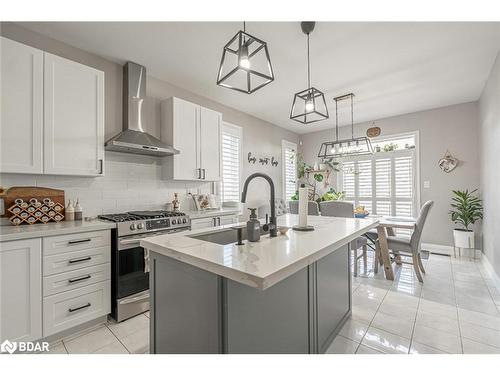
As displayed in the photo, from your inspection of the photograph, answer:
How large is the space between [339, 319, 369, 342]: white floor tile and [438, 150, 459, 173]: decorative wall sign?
377cm

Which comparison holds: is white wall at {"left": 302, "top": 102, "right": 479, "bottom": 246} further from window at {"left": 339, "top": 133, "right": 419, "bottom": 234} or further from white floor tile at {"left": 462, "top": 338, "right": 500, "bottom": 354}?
white floor tile at {"left": 462, "top": 338, "right": 500, "bottom": 354}

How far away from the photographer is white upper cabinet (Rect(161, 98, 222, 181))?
307 cm

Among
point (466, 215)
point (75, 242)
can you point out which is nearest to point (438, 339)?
point (466, 215)

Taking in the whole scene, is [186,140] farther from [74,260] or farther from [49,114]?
[74,260]

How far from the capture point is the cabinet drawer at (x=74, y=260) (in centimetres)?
183

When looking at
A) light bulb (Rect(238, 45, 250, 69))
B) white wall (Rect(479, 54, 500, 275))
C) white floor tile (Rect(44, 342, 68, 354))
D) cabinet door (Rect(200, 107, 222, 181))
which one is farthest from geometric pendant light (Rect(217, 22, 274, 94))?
white wall (Rect(479, 54, 500, 275))

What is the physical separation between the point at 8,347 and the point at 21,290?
390 millimetres

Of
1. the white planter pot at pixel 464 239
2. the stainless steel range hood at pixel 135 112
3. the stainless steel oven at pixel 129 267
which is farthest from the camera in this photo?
the white planter pot at pixel 464 239

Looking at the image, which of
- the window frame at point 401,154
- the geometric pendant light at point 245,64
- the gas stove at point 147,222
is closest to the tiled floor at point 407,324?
the gas stove at point 147,222

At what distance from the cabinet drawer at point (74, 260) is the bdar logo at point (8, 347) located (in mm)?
474

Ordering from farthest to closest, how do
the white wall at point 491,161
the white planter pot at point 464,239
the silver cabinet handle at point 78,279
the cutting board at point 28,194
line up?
the white planter pot at point 464,239
the white wall at point 491,161
the cutting board at point 28,194
the silver cabinet handle at point 78,279

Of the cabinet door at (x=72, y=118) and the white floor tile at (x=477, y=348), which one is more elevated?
the cabinet door at (x=72, y=118)

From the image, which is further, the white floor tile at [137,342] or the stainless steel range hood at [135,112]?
the stainless steel range hood at [135,112]

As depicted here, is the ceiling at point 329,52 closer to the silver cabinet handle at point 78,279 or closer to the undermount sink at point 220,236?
the undermount sink at point 220,236
